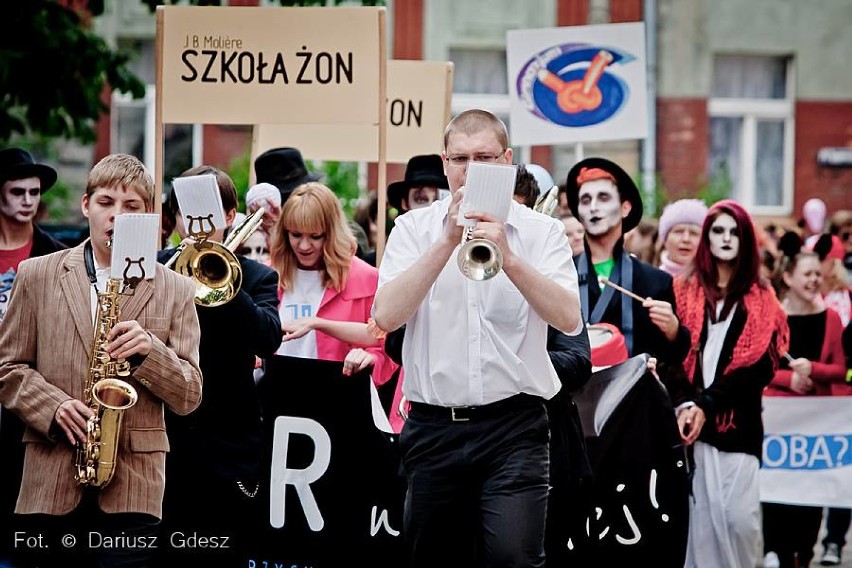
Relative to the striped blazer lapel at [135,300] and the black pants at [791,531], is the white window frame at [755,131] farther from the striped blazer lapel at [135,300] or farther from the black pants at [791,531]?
the striped blazer lapel at [135,300]

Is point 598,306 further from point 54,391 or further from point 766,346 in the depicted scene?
point 54,391

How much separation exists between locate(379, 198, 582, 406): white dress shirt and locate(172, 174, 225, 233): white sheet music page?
98 cm

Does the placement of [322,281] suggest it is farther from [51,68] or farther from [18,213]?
[51,68]

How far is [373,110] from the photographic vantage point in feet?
26.7

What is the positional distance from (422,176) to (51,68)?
3.67 meters

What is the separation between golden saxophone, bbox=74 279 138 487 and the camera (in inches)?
203

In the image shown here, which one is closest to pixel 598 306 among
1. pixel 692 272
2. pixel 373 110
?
pixel 692 272

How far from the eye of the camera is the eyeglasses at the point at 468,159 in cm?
529

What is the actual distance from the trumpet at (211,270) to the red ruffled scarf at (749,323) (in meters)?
2.70

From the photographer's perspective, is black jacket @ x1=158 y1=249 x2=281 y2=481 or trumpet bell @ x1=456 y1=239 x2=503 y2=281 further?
black jacket @ x1=158 y1=249 x2=281 y2=481

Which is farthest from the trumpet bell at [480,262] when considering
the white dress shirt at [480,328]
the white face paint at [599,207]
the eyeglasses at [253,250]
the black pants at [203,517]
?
the eyeglasses at [253,250]

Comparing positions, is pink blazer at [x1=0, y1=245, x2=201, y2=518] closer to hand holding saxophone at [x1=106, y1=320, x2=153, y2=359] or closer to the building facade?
hand holding saxophone at [x1=106, y1=320, x2=153, y2=359]

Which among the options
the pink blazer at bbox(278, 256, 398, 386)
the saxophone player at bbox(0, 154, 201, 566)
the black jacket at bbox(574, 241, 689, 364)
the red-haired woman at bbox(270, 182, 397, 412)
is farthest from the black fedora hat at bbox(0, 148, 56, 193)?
the black jacket at bbox(574, 241, 689, 364)

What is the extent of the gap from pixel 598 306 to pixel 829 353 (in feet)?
8.85
